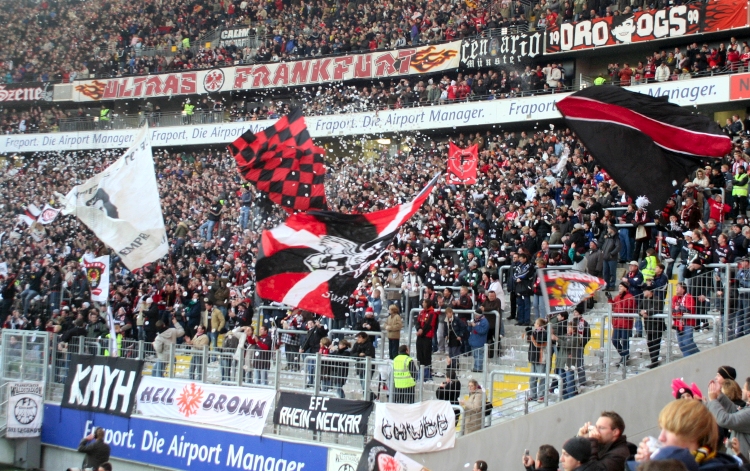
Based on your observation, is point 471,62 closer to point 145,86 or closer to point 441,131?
point 441,131

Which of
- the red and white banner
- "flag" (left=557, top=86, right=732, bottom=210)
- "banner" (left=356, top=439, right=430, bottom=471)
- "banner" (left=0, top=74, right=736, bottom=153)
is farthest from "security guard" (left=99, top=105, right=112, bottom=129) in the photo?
"banner" (left=356, top=439, right=430, bottom=471)

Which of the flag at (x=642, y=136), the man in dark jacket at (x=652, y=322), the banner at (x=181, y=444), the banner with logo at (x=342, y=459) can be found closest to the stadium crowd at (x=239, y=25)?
the man in dark jacket at (x=652, y=322)

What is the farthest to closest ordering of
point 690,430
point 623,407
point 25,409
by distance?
point 25,409 → point 623,407 → point 690,430

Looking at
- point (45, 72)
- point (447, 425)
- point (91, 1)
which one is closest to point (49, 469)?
point (447, 425)

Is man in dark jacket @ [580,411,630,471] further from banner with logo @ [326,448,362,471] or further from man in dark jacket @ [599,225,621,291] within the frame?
man in dark jacket @ [599,225,621,291]

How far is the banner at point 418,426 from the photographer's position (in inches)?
486

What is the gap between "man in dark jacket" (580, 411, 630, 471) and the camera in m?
5.16

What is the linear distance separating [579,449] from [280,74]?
31.7m

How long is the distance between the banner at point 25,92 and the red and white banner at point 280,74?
1.99 m

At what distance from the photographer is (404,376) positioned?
42.1 ft

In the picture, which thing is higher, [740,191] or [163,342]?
[740,191]

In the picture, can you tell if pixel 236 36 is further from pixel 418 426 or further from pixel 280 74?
pixel 418 426

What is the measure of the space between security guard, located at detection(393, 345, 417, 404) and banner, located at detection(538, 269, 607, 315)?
219 centimetres

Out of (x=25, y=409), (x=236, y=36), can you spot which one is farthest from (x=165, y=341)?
(x=236, y=36)
